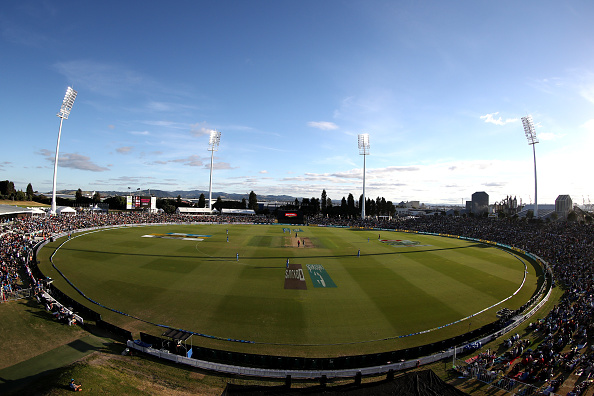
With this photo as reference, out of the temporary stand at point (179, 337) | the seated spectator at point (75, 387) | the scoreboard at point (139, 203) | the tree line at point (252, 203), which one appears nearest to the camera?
the seated spectator at point (75, 387)

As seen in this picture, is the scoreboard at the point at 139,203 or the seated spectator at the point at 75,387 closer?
the seated spectator at the point at 75,387

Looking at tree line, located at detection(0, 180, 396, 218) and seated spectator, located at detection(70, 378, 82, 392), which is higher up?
tree line, located at detection(0, 180, 396, 218)

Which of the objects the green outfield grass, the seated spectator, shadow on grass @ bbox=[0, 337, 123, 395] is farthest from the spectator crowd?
the seated spectator

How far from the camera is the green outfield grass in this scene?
16.6 metres

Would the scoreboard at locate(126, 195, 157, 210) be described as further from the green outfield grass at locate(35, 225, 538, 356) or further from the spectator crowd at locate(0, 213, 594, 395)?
the green outfield grass at locate(35, 225, 538, 356)

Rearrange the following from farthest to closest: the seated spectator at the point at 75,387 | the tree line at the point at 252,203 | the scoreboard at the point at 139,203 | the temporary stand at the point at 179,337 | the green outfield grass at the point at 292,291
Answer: the tree line at the point at 252,203 < the scoreboard at the point at 139,203 < the green outfield grass at the point at 292,291 < the temporary stand at the point at 179,337 < the seated spectator at the point at 75,387

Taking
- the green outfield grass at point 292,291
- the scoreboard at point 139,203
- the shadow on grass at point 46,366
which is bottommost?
the shadow on grass at point 46,366

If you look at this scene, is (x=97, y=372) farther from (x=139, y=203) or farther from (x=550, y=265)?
(x=139, y=203)

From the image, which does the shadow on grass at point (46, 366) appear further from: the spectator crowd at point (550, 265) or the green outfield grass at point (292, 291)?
the spectator crowd at point (550, 265)

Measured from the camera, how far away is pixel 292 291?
23.5 m

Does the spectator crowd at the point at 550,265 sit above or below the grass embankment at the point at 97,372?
above

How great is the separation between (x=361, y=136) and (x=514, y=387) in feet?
279

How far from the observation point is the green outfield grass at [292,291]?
16.6m

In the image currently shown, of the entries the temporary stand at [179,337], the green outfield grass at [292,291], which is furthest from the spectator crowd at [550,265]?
the temporary stand at [179,337]
